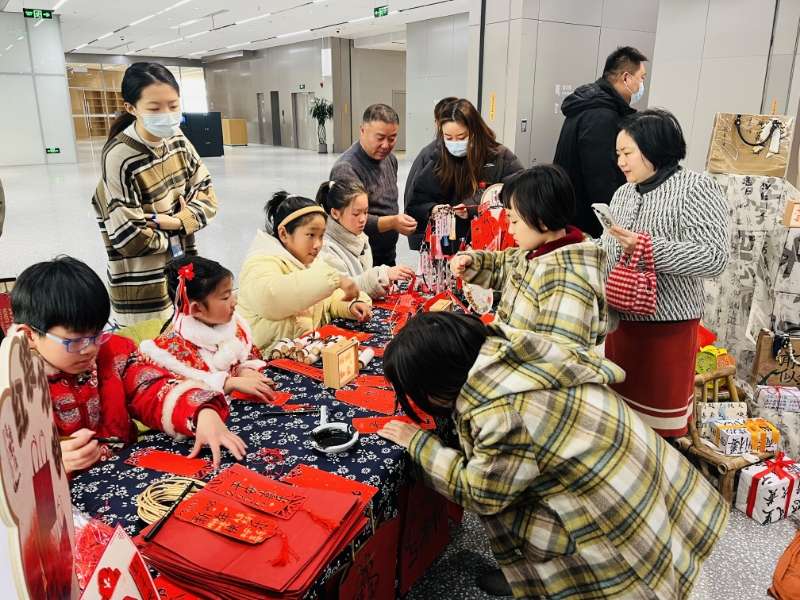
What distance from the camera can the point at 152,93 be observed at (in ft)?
8.04

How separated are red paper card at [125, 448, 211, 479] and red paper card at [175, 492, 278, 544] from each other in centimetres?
15

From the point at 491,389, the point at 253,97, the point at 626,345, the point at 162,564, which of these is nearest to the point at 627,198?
the point at 626,345

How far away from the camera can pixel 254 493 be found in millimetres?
1185

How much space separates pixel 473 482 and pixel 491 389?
0.20 metres

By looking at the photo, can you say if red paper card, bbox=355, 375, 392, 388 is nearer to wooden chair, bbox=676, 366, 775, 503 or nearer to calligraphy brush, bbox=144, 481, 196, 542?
calligraphy brush, bbox=144, 481, 196, 542

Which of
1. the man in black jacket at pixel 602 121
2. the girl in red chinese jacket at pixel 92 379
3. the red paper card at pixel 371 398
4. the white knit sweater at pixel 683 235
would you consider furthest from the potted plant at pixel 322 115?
the girl in red chinese jacket at pixel 92 379

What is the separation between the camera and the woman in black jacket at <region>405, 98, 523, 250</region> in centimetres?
286

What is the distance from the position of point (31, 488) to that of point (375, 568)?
3.34 feet

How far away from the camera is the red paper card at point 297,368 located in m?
1.81

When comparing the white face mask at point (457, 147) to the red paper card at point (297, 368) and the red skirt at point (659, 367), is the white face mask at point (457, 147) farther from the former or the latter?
the red paper card at point (297, 368)

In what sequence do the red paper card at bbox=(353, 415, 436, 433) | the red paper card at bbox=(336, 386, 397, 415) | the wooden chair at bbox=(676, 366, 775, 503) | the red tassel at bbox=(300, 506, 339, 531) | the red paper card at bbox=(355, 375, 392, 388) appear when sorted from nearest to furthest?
the red tassel at bbox=(300, 506, 339, 531), the red paper card at bbox=(353, 415, 436, 433), the red paper card at bbox=(336, 386, 397, 415), the red paper card at bbox=(355, 375, 392, 388), the wooden chair at bbox=(676, 366, 775, 503)

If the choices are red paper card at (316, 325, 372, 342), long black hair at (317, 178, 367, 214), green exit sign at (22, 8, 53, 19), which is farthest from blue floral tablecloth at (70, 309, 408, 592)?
green exit sign at (22, 8, 53, 19)

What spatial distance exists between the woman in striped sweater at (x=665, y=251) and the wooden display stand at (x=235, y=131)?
22.4 m

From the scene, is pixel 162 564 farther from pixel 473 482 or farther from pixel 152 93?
pixel 152 93
